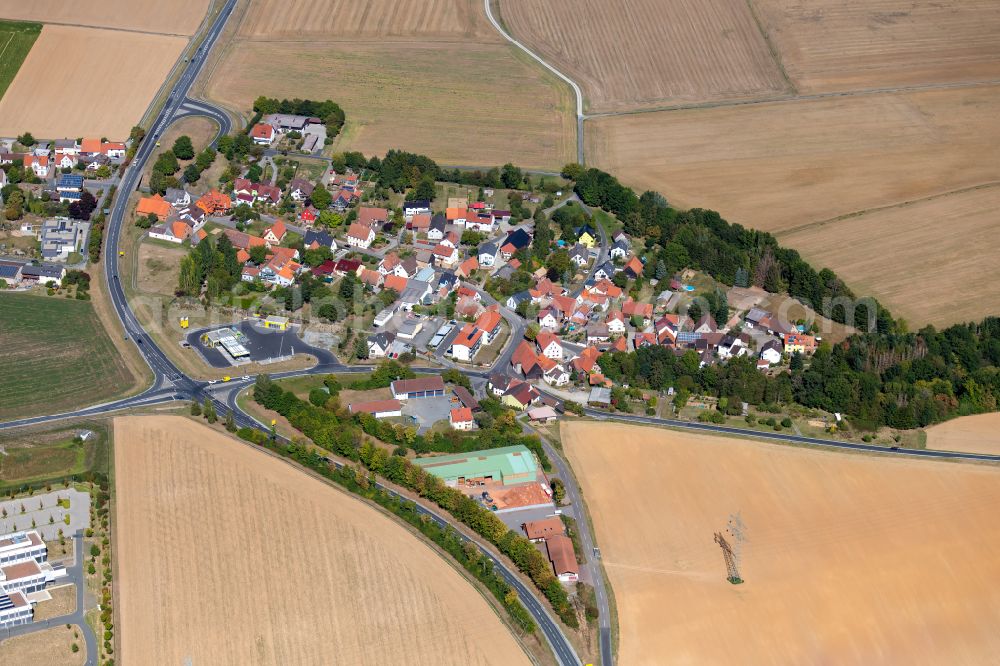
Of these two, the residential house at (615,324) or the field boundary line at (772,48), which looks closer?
the residential house at (615,324)

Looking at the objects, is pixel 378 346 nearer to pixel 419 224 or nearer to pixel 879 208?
pixel 419 224

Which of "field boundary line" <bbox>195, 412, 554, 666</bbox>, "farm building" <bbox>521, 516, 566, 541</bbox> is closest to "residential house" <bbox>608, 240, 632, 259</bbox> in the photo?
"field boundary line" <bbox>195, 412, 554, 666</bbox>

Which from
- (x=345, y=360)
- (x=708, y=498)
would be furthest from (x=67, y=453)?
(x=708, y=498)

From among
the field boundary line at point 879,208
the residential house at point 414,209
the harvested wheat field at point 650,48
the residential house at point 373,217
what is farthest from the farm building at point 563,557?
the harvested wheat field at point 650,48

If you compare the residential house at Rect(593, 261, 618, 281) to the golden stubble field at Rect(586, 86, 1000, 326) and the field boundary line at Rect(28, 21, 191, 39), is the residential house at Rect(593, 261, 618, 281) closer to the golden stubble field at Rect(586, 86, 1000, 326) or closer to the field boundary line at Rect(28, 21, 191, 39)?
the golden stubble field at Rect(586, 86, 1000, 326)

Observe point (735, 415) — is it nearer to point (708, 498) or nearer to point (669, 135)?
point (708, 498)

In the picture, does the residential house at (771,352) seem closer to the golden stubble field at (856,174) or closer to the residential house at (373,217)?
the golden stubble field at (856,174)
